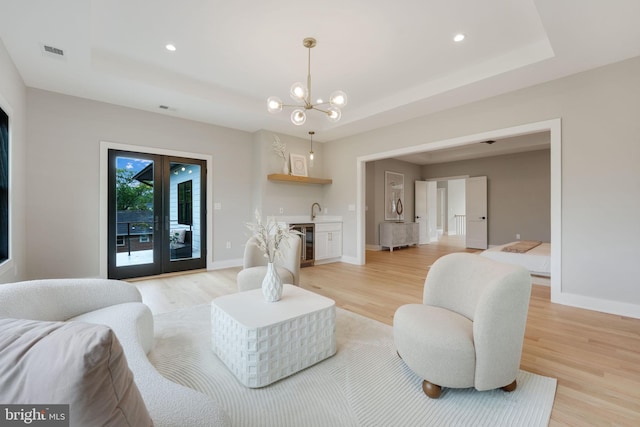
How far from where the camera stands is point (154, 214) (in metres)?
4.77

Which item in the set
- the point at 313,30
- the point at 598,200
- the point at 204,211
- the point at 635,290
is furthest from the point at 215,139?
the point at 635,290

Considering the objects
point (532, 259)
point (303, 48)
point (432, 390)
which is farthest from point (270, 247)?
point (532, 259)

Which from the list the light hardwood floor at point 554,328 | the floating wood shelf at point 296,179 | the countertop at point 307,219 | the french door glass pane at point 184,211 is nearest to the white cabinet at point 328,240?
the countertop at point 307,219

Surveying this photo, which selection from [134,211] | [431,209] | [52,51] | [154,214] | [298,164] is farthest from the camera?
[431,209]

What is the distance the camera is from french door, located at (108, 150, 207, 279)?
4457 millimetres

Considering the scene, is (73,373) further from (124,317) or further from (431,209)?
(431,209)

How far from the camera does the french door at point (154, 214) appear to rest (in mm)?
4457

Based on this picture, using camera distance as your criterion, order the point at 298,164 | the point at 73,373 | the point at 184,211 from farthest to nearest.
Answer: the point at 298,164
the point at 184,211
the point at 73,373

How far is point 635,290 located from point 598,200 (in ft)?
3.38

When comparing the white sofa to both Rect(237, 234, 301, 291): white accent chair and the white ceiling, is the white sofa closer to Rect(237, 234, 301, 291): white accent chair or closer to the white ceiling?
Rect(237, 234, 301, 291): white accent chair

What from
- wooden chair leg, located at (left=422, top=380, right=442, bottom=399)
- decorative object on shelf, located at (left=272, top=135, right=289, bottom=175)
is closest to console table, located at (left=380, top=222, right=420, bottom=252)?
decorative object on shelf, located at (left=272, top=135, right=289, bottom=175)

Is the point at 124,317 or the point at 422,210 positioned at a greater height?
the point at 422,210

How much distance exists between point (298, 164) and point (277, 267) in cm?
327

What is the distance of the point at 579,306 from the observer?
3297 millimetres
